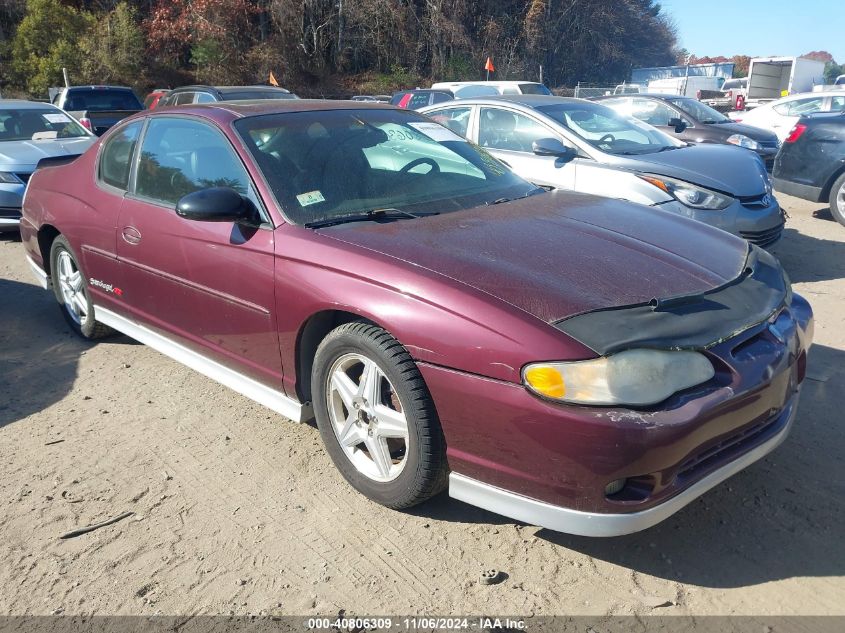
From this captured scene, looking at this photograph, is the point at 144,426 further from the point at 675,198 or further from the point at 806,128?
the point at 806,128

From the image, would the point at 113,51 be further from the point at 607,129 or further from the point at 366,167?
the point at 366,167

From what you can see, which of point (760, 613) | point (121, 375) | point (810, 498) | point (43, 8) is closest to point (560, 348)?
point (760, 613)

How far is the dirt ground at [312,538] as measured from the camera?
2439 millimetres

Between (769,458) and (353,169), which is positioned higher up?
(353,169)

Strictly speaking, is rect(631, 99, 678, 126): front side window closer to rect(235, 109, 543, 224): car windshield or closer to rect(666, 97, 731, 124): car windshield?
rect(666, 97, 731, 124): car windshield

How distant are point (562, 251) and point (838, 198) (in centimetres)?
681

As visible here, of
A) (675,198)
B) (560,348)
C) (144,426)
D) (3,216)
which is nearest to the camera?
(560,348)

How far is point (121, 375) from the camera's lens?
4375mm

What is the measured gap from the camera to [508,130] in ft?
22.7

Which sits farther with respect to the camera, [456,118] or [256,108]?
[456,118]

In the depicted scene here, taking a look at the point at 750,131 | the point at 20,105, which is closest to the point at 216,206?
the point at 20,105

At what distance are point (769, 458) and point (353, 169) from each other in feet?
7.73

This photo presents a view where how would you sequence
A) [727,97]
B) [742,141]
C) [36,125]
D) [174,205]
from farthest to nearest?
[727,97]
[742,141]
[36,125]
[174,205]

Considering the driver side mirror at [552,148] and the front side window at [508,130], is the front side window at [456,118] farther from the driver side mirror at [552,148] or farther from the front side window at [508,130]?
the driver side mirror at [552,148]
